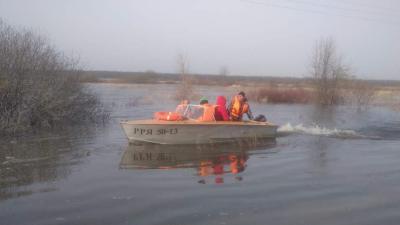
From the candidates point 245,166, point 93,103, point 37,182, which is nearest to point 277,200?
point 245,166

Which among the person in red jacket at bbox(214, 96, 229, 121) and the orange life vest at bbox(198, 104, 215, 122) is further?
the person in red jacket at bbox(214, 96, 229, 121)

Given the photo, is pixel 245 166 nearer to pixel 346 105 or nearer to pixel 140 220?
pixel 140 220

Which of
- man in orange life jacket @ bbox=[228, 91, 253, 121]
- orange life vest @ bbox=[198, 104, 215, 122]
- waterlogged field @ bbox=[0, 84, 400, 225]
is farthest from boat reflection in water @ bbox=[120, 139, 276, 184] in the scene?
man in orange life jacket @ bbox=[228, 91, 253, 121]

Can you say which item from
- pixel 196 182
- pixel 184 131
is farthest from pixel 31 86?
pixel 196 182

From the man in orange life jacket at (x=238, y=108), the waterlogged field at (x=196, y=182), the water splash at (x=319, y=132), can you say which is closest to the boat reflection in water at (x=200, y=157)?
the waterlogged field at (x=196, y=182)

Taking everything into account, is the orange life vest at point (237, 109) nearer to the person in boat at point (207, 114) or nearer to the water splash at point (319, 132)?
the person in boat at point (207, 114)

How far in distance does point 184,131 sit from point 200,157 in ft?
5.96

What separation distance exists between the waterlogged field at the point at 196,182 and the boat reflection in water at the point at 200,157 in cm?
3

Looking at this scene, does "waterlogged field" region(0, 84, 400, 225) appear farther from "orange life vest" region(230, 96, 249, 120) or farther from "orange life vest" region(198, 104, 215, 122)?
"orange life vest" region(230, 96, 249, 120)

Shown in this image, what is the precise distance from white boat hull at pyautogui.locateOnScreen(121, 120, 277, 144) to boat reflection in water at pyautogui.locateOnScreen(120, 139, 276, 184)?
0.69ft

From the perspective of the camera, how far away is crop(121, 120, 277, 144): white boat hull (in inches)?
598

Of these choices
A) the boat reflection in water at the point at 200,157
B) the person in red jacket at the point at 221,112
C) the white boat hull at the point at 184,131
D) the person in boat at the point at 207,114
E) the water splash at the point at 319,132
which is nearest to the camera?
the boat reflection in water at the point at 200,157

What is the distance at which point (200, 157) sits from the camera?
14.0 metres

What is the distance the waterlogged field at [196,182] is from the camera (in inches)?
322
